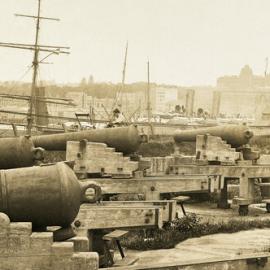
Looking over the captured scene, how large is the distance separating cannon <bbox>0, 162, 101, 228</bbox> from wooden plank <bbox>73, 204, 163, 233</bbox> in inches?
92.5

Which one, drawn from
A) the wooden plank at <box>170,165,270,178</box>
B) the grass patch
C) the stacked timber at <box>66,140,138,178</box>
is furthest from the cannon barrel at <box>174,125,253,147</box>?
the stacked timber at <box>66,140,138,178</box>

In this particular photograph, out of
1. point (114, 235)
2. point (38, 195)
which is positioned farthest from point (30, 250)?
point (114, 235)

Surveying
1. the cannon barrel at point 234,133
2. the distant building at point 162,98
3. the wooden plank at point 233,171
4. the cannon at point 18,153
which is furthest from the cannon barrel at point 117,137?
the distant building at point 162,98

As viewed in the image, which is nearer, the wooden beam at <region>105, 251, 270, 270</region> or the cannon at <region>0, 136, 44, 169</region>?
the wooden beam at <region>105, 251, 270, 270</region>

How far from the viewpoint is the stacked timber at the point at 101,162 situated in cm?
1330

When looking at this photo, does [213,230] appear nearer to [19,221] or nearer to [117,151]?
[117,151]

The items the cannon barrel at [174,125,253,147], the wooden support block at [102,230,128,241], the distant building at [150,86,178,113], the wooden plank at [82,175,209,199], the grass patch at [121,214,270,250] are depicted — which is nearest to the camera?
the wooden support block at [102,230,128,241]

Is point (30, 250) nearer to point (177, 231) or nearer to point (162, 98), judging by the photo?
point (177, 231)

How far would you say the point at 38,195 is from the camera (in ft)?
21.9

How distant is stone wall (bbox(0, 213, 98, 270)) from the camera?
6.40 m

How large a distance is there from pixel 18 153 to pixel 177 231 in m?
3.46

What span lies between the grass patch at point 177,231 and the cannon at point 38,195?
14.1ft

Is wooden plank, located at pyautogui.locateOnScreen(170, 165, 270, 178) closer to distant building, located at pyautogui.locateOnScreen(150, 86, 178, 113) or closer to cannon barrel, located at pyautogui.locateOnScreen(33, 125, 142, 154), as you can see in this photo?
cannon barrel, located at pyautogui.locateOnScreen(33, 125, 142, 154)

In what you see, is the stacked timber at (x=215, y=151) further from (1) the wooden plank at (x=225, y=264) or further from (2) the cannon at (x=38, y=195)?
(2) the cannon at (x=38, y=195)
